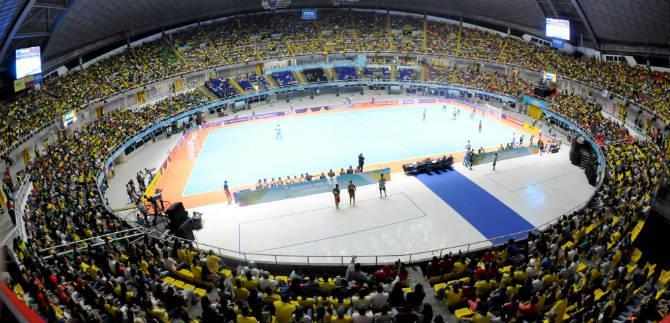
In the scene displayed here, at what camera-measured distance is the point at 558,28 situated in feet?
142

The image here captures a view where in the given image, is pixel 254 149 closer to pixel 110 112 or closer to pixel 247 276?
pixel 110 112

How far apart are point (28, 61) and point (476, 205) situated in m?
37.7

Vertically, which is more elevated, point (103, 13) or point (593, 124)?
point (103, 13)

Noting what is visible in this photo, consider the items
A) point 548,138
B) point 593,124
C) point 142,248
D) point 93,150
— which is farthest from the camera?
point 548,138

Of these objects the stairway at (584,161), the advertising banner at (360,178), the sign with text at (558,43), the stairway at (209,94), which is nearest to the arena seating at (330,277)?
the stairway at (584,161)

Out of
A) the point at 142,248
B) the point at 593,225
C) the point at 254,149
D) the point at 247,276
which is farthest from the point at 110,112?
the point at 593,225

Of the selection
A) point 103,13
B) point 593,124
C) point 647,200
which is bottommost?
point 647,200

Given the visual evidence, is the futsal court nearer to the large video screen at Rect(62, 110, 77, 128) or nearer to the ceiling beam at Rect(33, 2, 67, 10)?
the large video screen at Rect(62, 110, 77, 128)

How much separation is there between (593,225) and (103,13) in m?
45.8

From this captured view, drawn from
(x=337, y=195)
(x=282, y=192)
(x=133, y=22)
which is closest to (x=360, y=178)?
(x=337, y=195)

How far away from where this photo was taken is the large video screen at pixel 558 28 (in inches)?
1665

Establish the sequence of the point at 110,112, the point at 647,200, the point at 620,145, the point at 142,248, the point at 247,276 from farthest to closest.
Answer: the point at 110,112
the point at 620,145
the point at 647,200
the point at 142,248
the point at 247,276

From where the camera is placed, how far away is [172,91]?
158 feet

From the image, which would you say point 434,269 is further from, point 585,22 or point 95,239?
point 585,22
